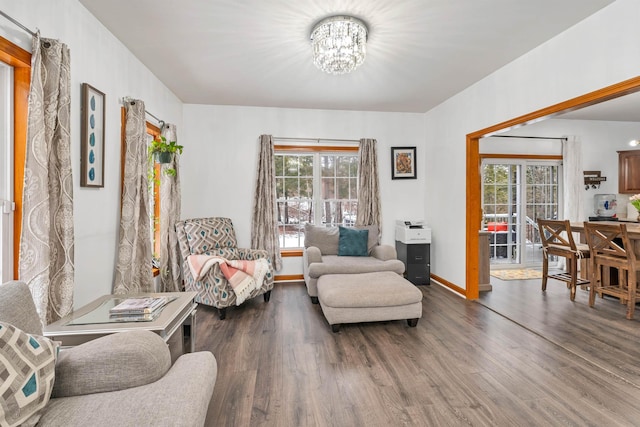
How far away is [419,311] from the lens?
121 inches

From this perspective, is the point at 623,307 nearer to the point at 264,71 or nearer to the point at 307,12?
the point at 307,12

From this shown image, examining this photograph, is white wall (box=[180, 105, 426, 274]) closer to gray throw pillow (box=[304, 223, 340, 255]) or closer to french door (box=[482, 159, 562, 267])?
gray throw pillow (box=[304, 223, 340, 255])

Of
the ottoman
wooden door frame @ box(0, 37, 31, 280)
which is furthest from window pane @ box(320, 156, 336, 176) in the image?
wooden door frame @ box(0, 37, 31, 280)

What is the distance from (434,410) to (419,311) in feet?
4.10

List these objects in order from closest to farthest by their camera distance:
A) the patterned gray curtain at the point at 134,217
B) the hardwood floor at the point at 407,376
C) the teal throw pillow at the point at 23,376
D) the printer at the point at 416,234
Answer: the teal throw pillow at the point at 23,376 < the hardwood floor at the point at 407,376 < the patterned gray curtain at the point at 134,217 < the printer at the point at 416,234

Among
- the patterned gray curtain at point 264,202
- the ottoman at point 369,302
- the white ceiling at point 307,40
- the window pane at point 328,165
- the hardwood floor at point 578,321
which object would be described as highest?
the white ceiling at point 307,40

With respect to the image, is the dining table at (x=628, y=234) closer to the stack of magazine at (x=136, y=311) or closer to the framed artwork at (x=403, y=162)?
the framed artwork at (x=403, y=162)

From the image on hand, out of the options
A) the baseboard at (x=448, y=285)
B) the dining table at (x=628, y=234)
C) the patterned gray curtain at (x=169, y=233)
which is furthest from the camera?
the baseboard at (x=448, y=285)

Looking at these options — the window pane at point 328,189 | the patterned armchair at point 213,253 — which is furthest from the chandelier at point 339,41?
the window pane at point 328,189

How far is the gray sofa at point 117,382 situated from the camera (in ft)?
3.65

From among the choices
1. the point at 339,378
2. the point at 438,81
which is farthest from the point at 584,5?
the point at 339,378

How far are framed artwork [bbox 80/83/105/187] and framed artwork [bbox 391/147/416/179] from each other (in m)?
3.84

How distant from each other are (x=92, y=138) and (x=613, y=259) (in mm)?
5084

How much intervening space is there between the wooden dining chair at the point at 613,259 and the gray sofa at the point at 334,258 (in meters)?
2.16
